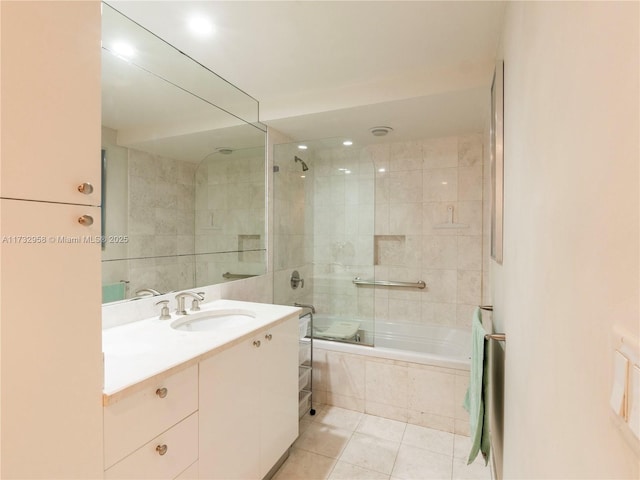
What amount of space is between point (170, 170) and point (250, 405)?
1.40 meters

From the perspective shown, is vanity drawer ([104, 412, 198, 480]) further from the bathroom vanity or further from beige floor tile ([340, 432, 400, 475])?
beige floor tile ([340, 432, 400, 475])

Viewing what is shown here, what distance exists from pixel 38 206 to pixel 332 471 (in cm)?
198

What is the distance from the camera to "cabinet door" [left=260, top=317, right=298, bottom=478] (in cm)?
168

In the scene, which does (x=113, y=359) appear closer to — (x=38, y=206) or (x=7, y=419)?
(x=7, y=419)

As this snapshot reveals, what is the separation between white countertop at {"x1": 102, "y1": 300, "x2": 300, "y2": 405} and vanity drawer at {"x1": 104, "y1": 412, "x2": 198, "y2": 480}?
0.22m

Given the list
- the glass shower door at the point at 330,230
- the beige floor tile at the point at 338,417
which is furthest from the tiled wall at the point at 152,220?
the beige floor tile at the point at 338,417

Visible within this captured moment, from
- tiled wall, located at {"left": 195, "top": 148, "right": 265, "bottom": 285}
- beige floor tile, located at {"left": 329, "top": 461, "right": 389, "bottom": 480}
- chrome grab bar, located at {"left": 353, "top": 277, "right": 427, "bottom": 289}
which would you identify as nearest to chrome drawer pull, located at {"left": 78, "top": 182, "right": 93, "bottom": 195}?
tiled wall, located at {"left": 195, "top": 148, "right": 265, "bottom": 285}

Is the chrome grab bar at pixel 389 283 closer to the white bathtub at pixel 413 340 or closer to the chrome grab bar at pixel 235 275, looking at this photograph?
the white bathtub at pixel 413 340

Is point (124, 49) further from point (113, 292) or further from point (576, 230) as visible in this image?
point (576, 230)

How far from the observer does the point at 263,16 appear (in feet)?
5.12

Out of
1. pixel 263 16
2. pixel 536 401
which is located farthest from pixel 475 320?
pixel 263 16

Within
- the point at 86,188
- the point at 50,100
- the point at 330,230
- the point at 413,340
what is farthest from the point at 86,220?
the point at 413,340

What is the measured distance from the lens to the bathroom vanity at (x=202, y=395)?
1024 millimetres

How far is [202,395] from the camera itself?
1.29 metres
